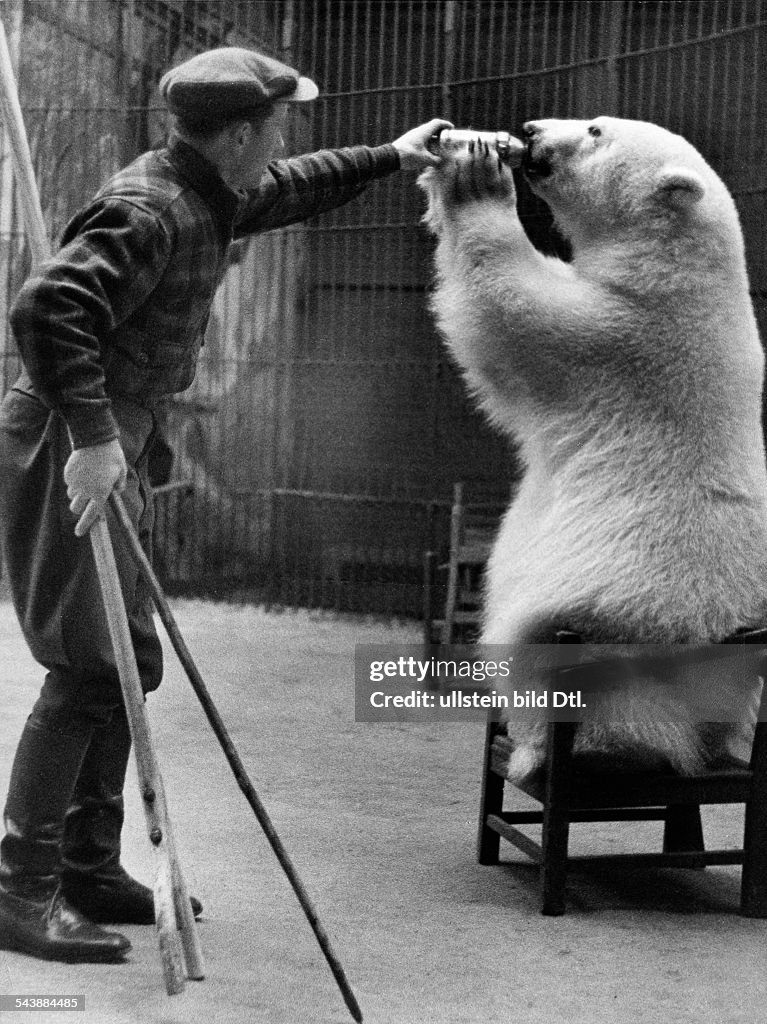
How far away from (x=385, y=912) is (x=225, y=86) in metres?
1.29

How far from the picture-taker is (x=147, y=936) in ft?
6.26

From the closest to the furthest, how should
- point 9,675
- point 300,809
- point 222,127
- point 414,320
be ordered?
point 222,127, point 9,675, point 300,809, point 414,320

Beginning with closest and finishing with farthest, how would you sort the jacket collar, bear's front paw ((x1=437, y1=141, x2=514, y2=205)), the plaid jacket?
the plaid jacket → the jacket collar → bear's front paw ((x1=437, y1=141, x2=514, y2=205))

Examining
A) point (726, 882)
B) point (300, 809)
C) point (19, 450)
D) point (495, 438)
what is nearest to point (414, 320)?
point (495, 438)

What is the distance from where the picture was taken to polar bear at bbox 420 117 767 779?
2.03 m

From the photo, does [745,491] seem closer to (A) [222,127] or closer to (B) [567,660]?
(B) [567,660]

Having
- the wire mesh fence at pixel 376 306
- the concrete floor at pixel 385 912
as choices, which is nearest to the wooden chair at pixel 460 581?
the wire mesh fence at pixel 376 306

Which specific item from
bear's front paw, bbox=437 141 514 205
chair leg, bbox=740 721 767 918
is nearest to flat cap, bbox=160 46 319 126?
bear's front paw, bbox=437 141 514 205

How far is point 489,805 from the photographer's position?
8.02ft

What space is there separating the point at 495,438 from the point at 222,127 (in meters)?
3.41

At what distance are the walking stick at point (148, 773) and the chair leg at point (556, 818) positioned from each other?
65 centimetres

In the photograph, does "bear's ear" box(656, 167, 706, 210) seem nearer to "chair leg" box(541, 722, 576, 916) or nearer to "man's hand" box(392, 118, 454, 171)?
"man's hand" box(392, 118, 454, 171)

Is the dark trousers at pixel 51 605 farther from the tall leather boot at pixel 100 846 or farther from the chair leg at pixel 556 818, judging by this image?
the chair leg at pixel 556 818

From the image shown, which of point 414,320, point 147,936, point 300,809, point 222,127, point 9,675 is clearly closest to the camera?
point 222,127
